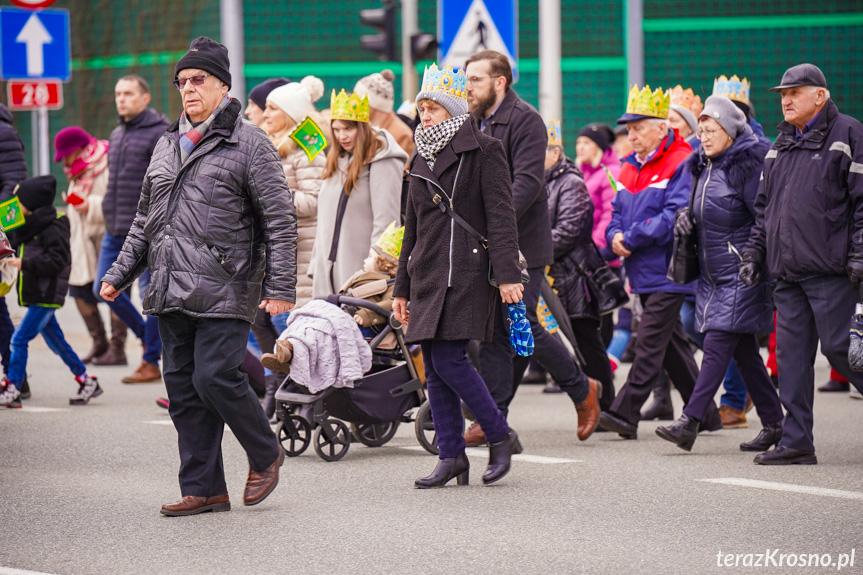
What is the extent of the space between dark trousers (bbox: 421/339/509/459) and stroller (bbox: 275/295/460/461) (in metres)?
0.79

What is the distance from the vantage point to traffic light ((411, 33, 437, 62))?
48.8 ft

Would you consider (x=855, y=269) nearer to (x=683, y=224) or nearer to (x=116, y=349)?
(x=683, y=224)

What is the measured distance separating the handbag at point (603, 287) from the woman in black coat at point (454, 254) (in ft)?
8.32

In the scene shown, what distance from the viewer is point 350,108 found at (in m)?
8.55

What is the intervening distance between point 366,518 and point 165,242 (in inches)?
58.6

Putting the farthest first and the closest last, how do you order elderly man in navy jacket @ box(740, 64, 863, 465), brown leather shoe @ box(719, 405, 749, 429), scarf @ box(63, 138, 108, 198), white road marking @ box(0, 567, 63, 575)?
scarf @ box(63, 138, 108, 198)
brown leather shoe @ box(719, 405, 749, 429)
elderly man in navy jacket @ box(740, 64, 863, 465)
white road marking @ box(0, 567, 63, 575)

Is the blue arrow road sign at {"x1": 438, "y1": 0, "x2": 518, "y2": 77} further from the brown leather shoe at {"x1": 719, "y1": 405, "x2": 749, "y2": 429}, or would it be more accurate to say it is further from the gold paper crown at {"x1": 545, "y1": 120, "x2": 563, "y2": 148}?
the brown leather shoe at {"x1": 719, "y1": 405, "x2": 749, "y2": 429}

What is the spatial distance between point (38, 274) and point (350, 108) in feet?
9.65

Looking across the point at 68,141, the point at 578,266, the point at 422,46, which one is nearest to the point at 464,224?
Result: the point at 578,266

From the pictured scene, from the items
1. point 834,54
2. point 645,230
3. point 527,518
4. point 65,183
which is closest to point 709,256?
point 645,230

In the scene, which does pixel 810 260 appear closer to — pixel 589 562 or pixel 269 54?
pixel 589 562

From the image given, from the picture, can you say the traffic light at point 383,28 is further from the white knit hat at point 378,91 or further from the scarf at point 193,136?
the scarf at point 193,136

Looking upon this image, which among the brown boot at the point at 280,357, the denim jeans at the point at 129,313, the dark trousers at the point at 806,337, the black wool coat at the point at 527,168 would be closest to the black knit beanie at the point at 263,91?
the denim jeans at the point at 129,313

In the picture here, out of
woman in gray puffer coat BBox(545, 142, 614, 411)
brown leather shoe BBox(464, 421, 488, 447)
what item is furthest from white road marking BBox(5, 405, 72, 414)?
woman in gray puffer coat BBox(545, 142, 614, 411)
